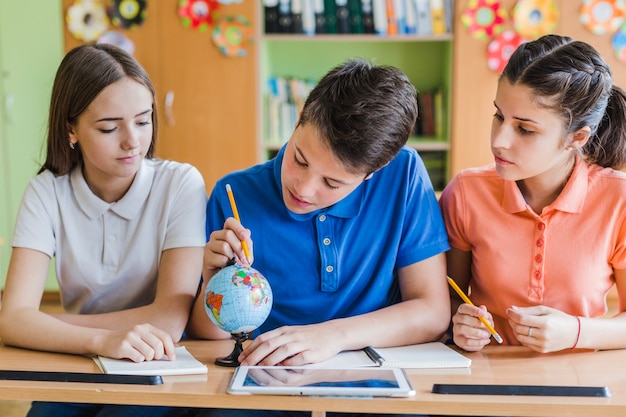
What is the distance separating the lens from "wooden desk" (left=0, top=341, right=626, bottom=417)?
3.82 ft

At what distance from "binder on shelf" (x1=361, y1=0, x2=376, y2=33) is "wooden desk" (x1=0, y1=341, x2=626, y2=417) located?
3.04 metres

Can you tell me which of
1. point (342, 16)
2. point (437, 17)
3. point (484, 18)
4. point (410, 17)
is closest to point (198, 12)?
point (342, 16)

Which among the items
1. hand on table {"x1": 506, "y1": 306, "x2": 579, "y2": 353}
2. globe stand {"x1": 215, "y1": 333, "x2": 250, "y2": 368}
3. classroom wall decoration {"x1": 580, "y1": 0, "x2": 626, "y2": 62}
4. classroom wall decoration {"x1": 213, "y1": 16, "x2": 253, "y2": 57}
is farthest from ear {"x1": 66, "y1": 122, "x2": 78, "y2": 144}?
classroom wall decoration {"x1": 580, "y1": 0, "x2": 626, "y2": 62}

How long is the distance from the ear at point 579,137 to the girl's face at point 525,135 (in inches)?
0.6

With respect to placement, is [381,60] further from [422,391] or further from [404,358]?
[422,391]

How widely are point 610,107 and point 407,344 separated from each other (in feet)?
2.21

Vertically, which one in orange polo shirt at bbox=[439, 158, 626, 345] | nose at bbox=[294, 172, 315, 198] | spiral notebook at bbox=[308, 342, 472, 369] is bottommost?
spiral notebook at bbox=[308, 342, 472, 369]

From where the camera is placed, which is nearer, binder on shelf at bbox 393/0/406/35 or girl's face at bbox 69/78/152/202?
girl's face at bbox 69/78/152/202

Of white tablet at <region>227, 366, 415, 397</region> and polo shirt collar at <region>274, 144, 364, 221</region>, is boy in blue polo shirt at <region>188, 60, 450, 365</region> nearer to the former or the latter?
polo shirt collar at <region>274, 144, 364, 221</region>

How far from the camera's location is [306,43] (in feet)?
Result: 15.3

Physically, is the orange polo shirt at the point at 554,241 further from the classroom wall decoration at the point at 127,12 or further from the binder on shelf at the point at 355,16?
the classroom wall decoration at the point at 127,12

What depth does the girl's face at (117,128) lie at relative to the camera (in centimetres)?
169

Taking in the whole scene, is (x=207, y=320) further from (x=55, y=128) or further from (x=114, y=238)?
(x=55, y=128)

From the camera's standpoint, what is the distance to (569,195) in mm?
1594
